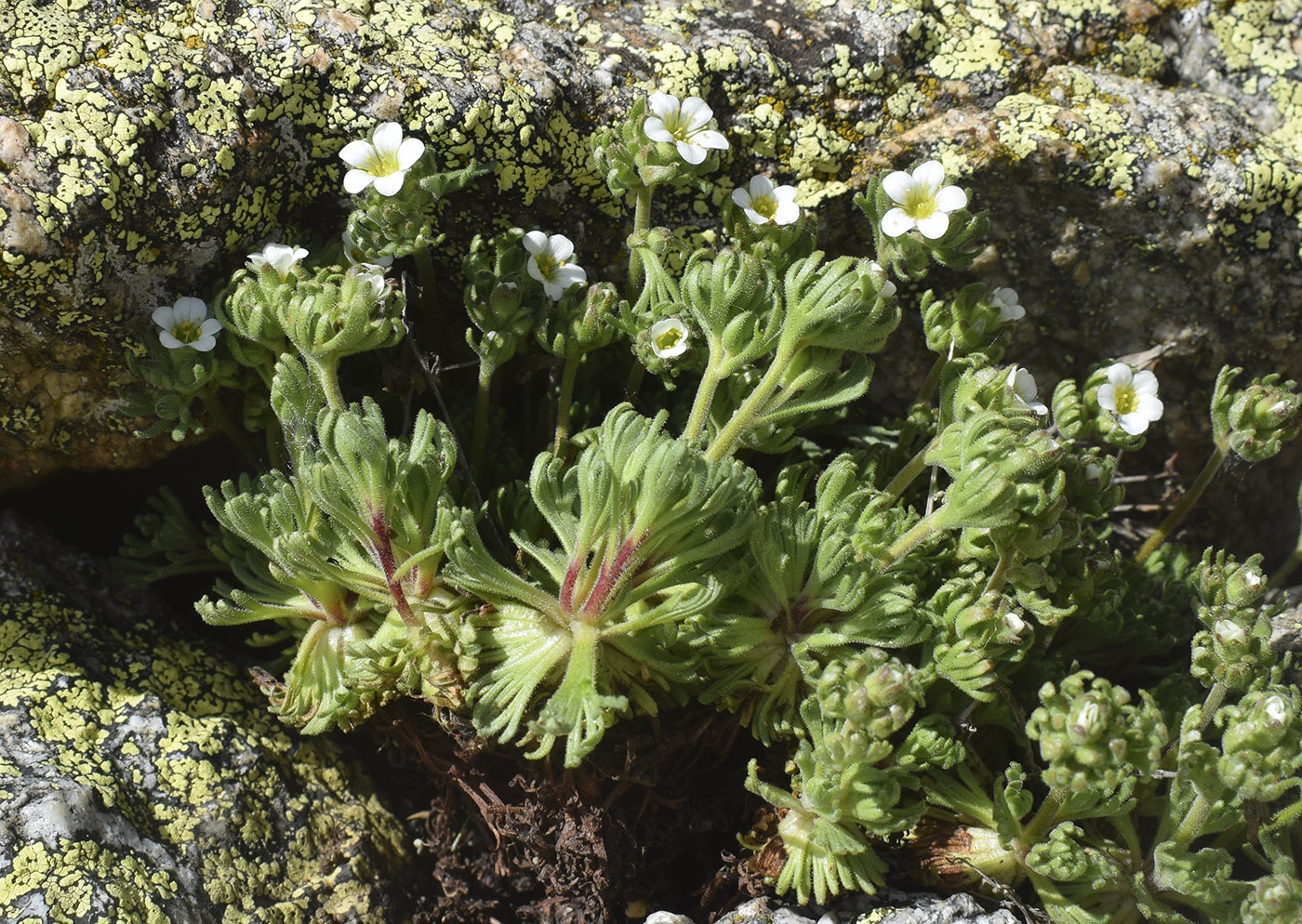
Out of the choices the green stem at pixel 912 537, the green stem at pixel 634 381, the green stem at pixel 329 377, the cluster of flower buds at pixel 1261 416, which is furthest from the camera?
the green stem at pixel 634 381

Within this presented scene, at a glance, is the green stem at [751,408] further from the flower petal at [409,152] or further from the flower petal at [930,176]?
the flower petal at [409,152]

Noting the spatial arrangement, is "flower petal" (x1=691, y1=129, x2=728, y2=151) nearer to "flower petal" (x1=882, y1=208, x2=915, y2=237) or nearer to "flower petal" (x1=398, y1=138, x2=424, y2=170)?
"flower petal" (x1=882, y1=208, x2=915, y2=237)

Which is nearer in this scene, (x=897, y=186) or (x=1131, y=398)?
(x=897, y=186)

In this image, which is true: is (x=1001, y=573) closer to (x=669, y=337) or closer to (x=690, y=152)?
(x=669, y=337)

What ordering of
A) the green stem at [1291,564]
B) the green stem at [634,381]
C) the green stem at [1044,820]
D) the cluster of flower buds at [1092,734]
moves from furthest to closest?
the green stem at [1291,564], the green stem at [634,381], the green stem at [1044,820], the cluster of flower buds at [1092,734]

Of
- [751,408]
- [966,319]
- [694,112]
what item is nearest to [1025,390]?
[966,319]

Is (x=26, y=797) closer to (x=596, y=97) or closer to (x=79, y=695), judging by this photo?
(x=79, y=695)

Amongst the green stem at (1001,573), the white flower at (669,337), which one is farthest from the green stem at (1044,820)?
the white flower at (669,337)
